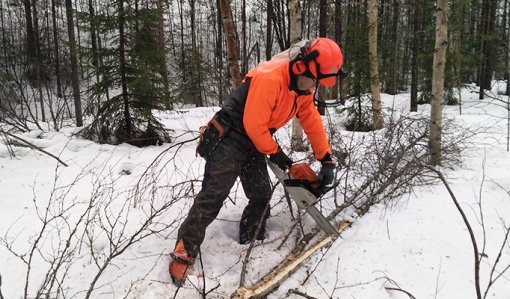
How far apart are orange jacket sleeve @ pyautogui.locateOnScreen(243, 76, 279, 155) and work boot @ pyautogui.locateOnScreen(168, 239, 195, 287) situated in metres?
1.04

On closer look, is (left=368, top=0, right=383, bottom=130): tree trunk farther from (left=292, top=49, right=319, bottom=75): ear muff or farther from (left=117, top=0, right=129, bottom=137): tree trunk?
(left=292, top=49, right=319, bottom=75): ear muff

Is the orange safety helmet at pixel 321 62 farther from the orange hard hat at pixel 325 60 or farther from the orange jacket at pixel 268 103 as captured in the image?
the orange jacket at pixel 268 103

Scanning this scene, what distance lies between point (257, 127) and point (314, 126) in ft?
2.41

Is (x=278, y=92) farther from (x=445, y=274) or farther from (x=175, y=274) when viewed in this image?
(x=445, y=274)

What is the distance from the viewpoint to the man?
261 centimetres

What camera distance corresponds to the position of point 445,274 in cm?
268

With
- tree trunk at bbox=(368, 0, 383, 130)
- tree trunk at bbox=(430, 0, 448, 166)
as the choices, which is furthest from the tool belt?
tree trunk at bbox=(368, 0, 383, 130)

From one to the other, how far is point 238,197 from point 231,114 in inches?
58.7

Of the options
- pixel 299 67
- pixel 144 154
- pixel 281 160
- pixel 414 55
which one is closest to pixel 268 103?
pixel 299 67

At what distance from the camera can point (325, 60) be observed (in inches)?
100

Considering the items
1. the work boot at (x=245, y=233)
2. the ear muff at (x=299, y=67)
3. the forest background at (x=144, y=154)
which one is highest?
the ear muff at (x=299, y=67)

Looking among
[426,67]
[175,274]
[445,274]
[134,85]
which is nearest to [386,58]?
[426,67]

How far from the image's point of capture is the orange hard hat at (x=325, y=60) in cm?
254

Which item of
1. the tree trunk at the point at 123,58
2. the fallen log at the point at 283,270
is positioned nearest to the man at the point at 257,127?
the fallen log at the point at 283,270
